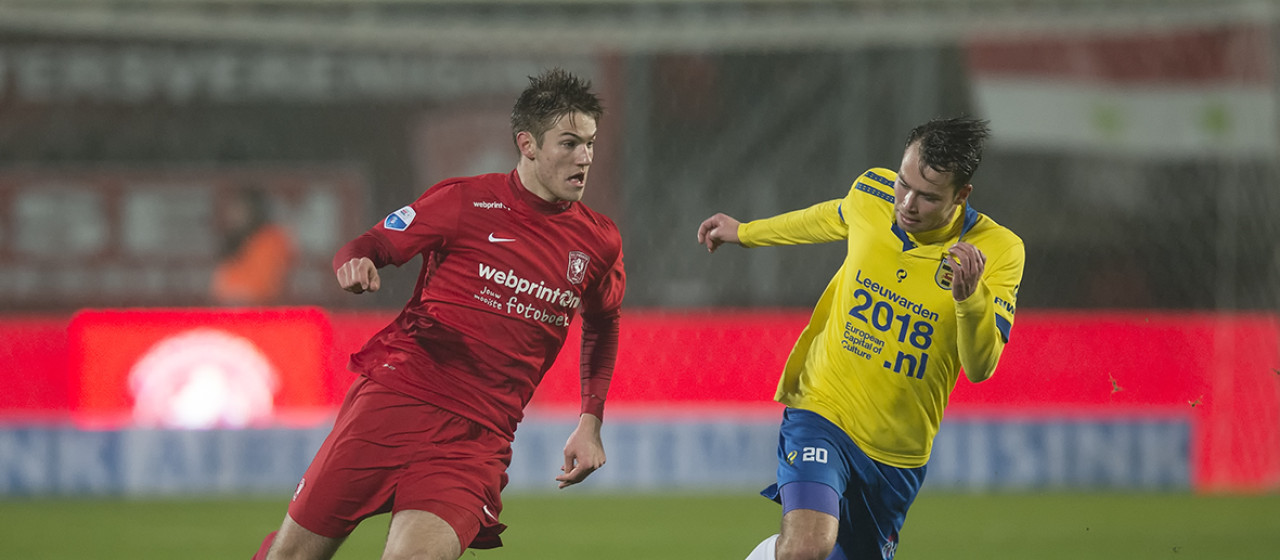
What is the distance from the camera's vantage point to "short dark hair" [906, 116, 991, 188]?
4004 millimetres

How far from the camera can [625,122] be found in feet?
40.0

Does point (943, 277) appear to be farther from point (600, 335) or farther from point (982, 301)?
point (600, 335)

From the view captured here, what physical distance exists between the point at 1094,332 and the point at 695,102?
4846mm

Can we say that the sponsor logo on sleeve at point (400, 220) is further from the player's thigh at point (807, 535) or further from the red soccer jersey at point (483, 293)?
the player's thigh at point (807, 535)

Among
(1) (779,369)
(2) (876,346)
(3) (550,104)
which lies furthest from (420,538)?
(1) (779,369)

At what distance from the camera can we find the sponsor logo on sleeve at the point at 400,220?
392 centimetres

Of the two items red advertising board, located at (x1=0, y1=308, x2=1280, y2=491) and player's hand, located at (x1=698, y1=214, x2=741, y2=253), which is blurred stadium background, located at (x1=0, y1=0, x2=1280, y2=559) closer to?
red advertising board, located at (x1=0, y1=308, x2=1280, y2=491)

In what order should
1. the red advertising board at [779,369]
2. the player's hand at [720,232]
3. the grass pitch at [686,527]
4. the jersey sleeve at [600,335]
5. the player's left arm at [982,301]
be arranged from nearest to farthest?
the player's left arm at [982,301], the jersey sleeve at [600,335], the player's hand at [720,232], the grass pitch at [686,527], the red advertising board at [779,369]

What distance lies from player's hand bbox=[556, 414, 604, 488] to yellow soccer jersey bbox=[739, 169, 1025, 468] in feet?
2.41

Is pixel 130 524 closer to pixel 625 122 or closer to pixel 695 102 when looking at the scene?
pixel 625 122

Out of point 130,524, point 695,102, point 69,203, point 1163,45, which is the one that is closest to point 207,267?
point 69,203

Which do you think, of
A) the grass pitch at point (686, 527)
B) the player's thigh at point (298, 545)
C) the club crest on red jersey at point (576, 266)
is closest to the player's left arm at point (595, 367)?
the club crest on red jersey at point (576, 266)

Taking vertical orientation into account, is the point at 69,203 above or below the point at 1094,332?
above

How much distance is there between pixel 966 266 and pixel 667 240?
28.0ft
